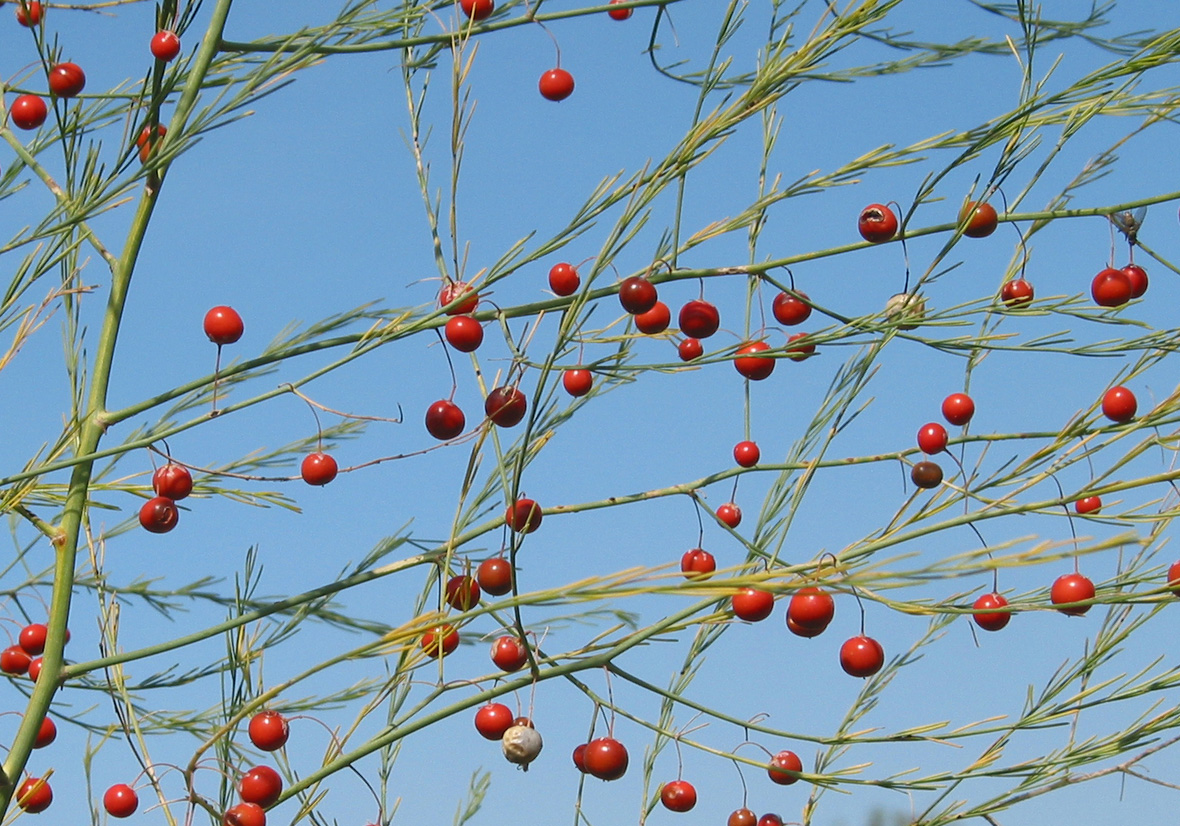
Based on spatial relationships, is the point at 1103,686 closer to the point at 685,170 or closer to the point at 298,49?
the point at 685,170

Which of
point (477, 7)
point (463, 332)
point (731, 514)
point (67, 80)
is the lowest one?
point (463, 332)

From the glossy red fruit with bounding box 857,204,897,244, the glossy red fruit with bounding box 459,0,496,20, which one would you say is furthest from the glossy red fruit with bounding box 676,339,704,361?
the glossy red fruit with bounding box 459,0,496,20

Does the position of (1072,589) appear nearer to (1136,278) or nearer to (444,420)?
(1136,278)

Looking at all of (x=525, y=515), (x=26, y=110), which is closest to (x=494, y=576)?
(x=525, y=515)

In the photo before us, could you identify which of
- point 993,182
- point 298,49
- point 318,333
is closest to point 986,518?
point 993,182

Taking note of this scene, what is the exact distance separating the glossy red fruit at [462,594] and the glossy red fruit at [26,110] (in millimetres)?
1399

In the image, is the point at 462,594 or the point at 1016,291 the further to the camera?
the point at 1016,291

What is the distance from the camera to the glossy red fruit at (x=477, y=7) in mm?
2173

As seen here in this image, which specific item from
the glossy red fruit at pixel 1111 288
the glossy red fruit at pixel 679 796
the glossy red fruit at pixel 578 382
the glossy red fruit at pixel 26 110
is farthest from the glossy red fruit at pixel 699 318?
the glossy red fruit at pixel 26 110

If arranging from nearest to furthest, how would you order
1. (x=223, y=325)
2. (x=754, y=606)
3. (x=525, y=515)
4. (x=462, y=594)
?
1. (x=754, y=606)
2. (x=525, y=515)
3. (x=462, y=594)
4. (x=223, y=325)

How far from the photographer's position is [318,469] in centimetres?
212

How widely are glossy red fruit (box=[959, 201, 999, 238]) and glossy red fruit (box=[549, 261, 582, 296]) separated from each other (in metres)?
0.66

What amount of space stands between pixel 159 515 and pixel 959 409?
5.18ft

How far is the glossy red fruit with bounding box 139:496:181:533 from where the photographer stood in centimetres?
215
